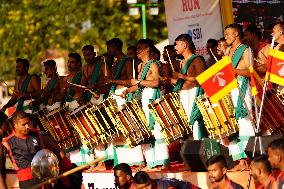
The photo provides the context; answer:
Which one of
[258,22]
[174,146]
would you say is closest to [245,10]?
[258,22]

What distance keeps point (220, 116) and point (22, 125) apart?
2549 mm

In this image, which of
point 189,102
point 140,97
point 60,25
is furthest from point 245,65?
point 60,25

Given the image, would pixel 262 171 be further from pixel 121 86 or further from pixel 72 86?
pixel 72 86

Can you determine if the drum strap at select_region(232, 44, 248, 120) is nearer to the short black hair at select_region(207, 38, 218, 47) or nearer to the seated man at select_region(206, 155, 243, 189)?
the seated man at select_region(206, 155, 243, 189)

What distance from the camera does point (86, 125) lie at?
A: 16.6m

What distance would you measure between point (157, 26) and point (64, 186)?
25224 millimetres

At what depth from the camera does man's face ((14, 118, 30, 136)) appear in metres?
13.3

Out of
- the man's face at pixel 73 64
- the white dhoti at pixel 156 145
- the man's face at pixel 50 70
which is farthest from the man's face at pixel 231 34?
the man's face at pixel 50 70

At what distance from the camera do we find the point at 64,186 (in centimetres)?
1334

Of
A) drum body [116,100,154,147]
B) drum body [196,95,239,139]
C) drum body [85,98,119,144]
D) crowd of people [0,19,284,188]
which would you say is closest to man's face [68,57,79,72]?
crowd of people [0,19,284,188]

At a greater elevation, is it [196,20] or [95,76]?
[196,20]

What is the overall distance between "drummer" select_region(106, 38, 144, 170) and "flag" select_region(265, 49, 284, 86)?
318 cm

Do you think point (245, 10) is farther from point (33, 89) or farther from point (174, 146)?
point (33, 89)

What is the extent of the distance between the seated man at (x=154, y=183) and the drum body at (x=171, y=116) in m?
2.52
